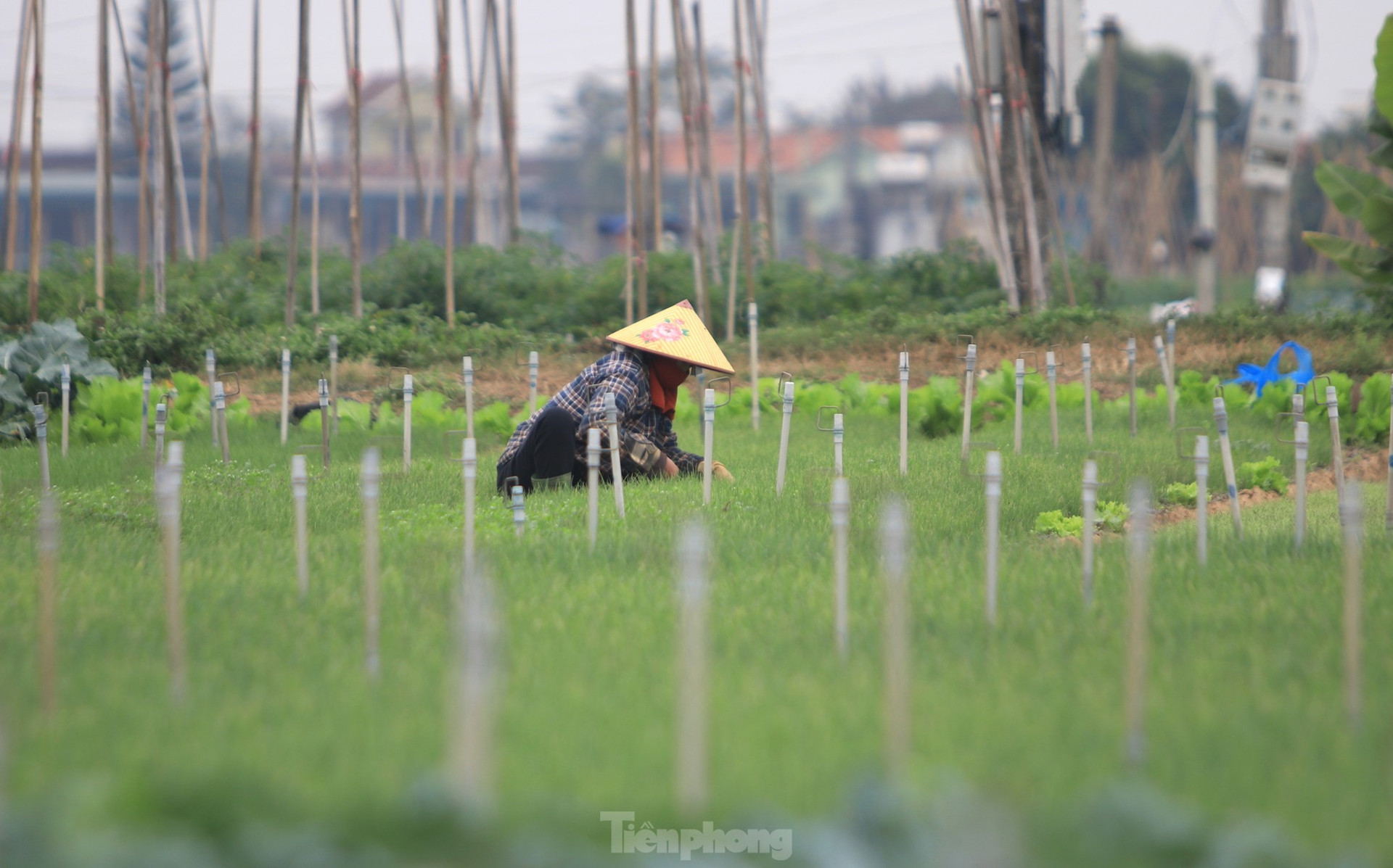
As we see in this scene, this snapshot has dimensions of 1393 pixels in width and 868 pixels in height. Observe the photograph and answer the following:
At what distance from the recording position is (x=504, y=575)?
585 centimetres

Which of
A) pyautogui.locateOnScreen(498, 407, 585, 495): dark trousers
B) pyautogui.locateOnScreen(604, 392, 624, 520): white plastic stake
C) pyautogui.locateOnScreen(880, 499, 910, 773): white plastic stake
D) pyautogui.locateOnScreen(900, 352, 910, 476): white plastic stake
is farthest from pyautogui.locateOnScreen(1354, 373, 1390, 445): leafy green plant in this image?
pyautogui.locateOnScreen(880, 499, 910, 773): white plastic stake

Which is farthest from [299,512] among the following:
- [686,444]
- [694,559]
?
[686,444]

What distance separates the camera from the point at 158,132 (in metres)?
15.5

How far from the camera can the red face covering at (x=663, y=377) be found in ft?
27.0

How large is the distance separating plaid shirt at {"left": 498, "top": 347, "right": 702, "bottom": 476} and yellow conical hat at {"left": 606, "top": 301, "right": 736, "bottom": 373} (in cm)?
21

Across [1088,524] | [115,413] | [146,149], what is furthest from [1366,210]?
[146,149]

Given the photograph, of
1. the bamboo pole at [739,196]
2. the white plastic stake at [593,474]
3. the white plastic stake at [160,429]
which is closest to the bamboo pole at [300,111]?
the bamboo pole at [739,196]

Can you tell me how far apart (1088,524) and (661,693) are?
2.12 meters

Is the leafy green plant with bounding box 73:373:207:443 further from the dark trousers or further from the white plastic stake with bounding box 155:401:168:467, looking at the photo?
the dark trousers

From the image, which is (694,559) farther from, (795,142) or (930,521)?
(795,142)

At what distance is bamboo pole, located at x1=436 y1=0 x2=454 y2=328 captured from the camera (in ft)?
53.7

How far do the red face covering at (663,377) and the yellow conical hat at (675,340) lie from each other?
0.48ft

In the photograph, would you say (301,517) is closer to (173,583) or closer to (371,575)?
(371,575)

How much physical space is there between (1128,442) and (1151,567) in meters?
4.53
